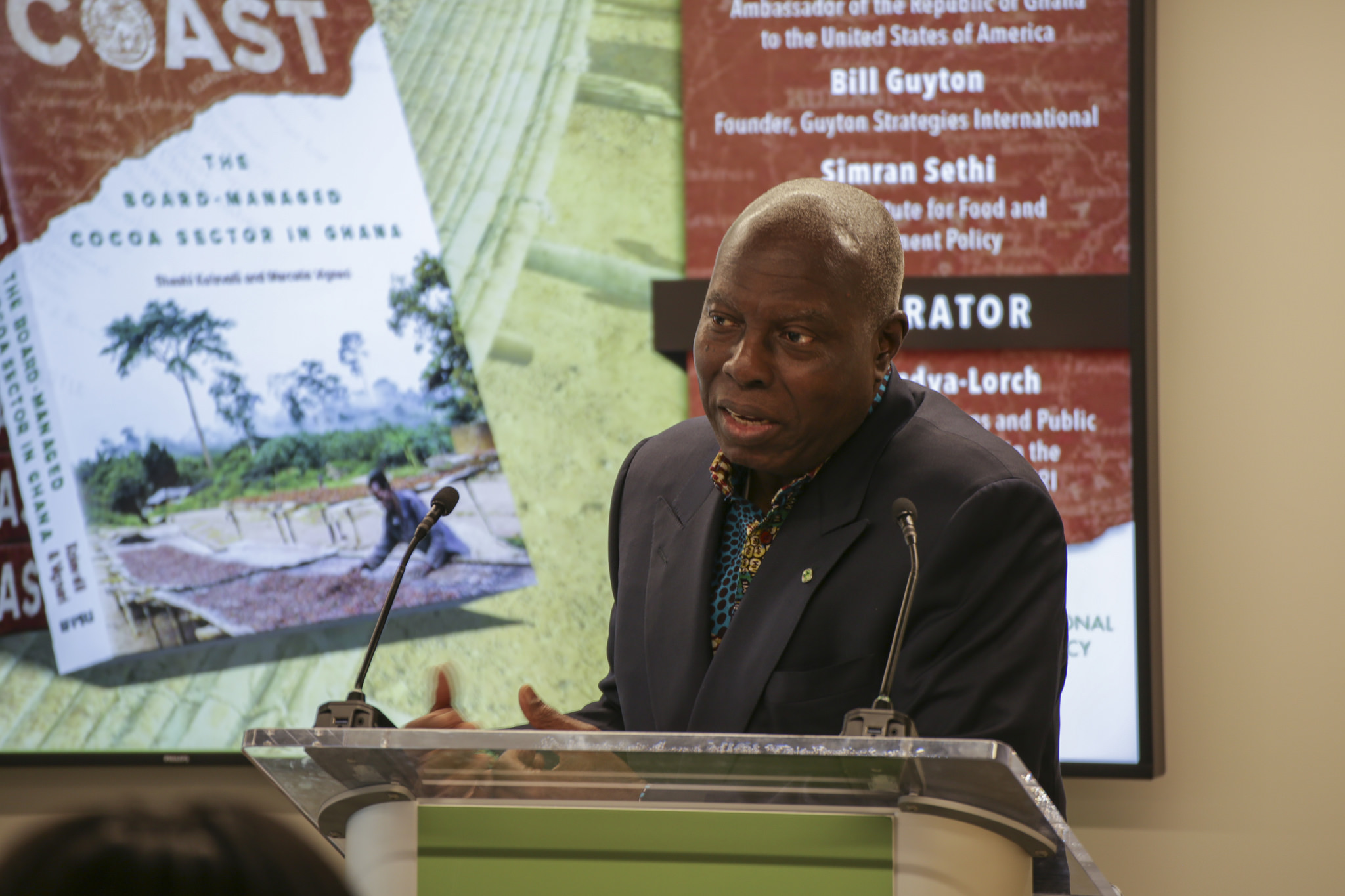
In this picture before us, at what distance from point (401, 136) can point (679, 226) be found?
0.73 metres

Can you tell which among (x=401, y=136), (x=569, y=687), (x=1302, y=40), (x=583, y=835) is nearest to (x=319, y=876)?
(x=583, y=835)

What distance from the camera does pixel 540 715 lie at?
58.9 inches

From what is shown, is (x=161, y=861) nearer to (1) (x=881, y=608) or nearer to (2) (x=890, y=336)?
(1) (x=881, y=608)

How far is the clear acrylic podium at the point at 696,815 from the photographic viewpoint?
1119 millimetres

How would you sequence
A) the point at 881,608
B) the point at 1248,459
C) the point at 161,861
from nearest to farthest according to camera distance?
the point at 161,861 → the point at 881,608 → the point at 1248,459

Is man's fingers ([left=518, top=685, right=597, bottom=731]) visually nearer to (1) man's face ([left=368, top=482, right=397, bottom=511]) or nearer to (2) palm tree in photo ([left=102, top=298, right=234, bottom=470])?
(1) man's face ([left=368, top=482, right=397, bottom=511])

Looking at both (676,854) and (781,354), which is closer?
(676,854)

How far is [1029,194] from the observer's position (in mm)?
3078

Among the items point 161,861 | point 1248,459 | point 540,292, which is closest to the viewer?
point 161,861

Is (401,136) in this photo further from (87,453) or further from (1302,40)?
(1302,40)

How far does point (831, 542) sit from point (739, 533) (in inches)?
7.7

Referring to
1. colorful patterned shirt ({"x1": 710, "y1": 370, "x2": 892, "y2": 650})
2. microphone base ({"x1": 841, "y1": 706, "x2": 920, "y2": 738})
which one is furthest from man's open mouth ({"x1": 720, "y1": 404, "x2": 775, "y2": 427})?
microphone base ({"x1": 841, "y1": 706, "x2": 920, "y2": 738})

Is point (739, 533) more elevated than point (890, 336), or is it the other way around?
point (890, 336)

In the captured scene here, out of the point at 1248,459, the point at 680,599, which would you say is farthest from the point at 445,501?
the point at 1248,459
